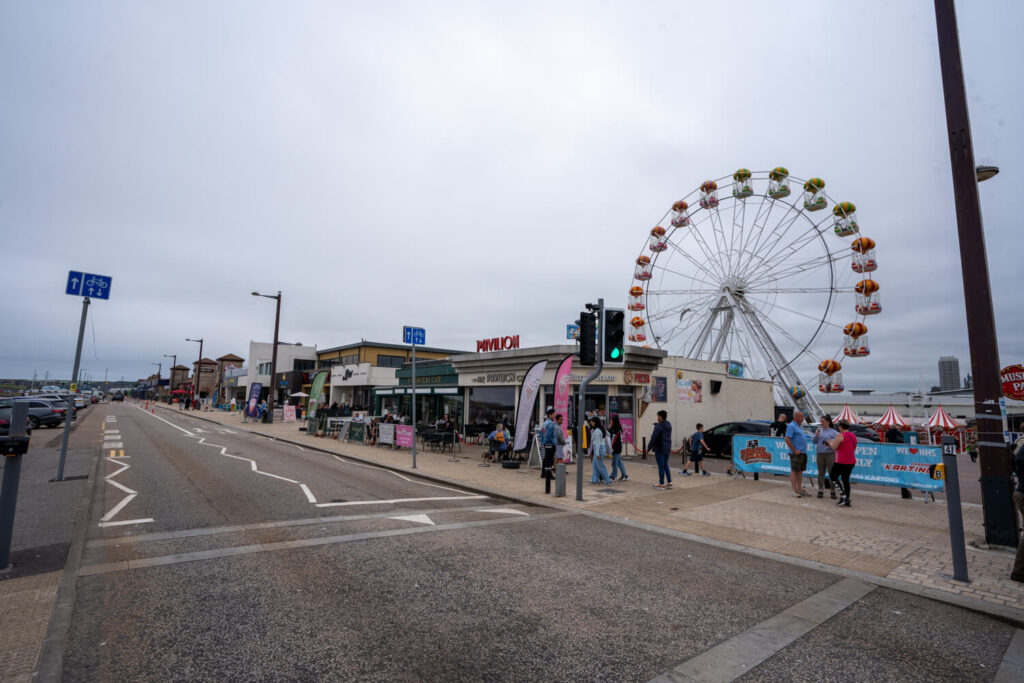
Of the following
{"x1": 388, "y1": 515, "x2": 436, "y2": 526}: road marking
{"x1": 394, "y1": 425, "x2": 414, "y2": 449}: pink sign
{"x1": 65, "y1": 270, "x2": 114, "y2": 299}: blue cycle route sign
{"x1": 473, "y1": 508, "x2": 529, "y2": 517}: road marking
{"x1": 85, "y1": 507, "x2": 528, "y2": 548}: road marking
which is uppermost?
{"x1": 65, "y1": 270, "x2": 114, "y2": 299}: blue cycle route sign

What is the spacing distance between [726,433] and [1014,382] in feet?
32.7

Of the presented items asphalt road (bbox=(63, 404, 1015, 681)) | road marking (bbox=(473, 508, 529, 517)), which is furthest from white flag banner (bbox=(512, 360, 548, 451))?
asphalt road (bbox=(63, 404, 1015, 681))

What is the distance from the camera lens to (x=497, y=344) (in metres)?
23.0

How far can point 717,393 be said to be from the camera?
23.4 metres

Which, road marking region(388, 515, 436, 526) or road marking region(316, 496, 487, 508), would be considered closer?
road marking region(388, 515, 436, 526)

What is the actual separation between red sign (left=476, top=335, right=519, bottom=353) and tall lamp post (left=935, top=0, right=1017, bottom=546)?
1613 cm

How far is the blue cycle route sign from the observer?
10.5 meters

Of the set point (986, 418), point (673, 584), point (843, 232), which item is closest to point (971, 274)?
point (986, 418)

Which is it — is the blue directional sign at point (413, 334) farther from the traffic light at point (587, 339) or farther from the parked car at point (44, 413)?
the parked car at point (44, 413)

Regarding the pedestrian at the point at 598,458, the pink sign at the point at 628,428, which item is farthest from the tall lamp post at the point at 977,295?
the pink sign at the point at 628,428

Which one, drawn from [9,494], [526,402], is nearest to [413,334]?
[526,402]

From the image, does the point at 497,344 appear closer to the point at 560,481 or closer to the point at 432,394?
the point at 432,394

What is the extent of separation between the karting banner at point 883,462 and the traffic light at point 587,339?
6.24m

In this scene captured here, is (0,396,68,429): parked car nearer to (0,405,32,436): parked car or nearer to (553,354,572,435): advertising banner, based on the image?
(0,405,32,436): parked car
